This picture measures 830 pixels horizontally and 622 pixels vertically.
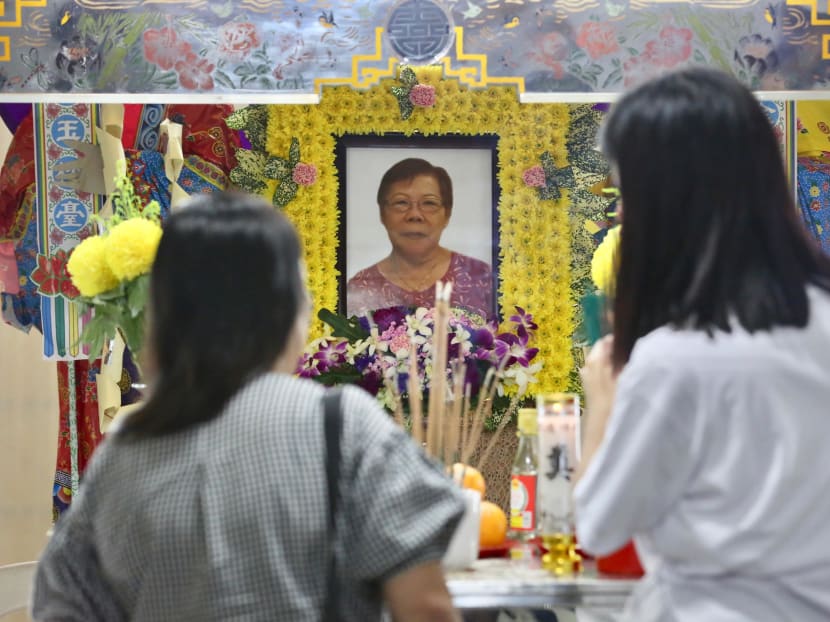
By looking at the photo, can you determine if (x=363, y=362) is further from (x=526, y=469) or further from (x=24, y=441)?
(x=24, y=441)

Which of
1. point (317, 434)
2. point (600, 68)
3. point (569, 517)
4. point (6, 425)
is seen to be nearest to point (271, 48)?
point (600, 68)

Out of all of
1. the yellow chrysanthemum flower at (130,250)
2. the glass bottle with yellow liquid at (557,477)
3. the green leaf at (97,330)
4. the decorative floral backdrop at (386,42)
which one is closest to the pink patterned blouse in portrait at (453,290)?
the decorative floral backdrop at (386,42)

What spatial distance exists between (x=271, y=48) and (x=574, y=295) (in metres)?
2.43

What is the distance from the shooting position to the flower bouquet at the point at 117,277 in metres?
2.12

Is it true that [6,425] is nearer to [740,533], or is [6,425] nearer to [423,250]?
[423,250]

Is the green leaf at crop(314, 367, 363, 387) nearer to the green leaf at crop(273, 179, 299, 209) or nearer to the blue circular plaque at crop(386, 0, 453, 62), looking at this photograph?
the blue circular plaque at crop(386, 0, 453, 62)

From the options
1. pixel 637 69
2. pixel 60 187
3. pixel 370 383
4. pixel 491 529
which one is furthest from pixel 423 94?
pixel 491 529

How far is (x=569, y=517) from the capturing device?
1776mm

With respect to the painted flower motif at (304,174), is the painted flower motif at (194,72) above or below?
above

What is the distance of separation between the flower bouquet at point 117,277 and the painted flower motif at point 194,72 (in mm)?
823

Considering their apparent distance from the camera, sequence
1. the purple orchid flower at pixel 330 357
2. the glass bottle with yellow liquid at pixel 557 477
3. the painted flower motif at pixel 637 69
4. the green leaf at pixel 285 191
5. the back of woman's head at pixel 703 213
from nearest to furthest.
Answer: the back of woman's head at pixel 703 213
the glass bottle with yellow liquid at pixel 557 477
the purple orchid flower at pixel 330 357
the painted flower motif at pixel 637 69
the green leaf at pixel 285 191

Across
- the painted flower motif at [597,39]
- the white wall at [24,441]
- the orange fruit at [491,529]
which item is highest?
the painted flower motif at [597,39]

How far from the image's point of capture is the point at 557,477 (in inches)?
70.2

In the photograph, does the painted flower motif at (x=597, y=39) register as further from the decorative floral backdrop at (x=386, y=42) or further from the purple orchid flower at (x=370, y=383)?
the purple orchid flower at (x=370, y=383)
